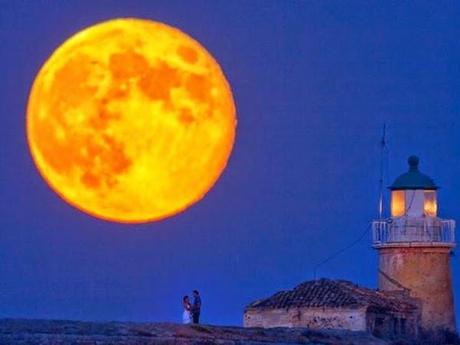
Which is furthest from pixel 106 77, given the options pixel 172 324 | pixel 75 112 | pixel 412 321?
pixel 412 321

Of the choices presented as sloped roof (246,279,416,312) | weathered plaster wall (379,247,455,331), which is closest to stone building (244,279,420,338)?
sloped roof (246,279,416,312)

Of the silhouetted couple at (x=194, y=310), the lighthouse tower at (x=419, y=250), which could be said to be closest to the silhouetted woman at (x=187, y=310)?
the silhouetted couple at (x=194, y=310)

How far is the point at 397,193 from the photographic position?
4416 cm

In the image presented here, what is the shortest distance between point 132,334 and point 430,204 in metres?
26.0

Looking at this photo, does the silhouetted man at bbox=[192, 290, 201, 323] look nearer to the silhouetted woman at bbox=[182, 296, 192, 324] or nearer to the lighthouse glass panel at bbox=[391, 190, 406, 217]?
the silhouetted woman at bbox=[182, 296, 192, 324]

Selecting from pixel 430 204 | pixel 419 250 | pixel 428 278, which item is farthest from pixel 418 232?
pixel 428 278

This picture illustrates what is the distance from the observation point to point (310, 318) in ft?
122

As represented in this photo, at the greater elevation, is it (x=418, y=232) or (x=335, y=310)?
(x=418, y=232)

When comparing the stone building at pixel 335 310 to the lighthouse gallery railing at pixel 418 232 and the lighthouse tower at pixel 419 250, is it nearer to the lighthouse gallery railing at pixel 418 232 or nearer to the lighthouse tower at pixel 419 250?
the lighthouse tower at pixel 419 250

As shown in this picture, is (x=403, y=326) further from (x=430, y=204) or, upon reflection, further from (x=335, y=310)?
(x=430, y=204)

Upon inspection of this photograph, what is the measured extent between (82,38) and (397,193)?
16365mm

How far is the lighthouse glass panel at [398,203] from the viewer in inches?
1726

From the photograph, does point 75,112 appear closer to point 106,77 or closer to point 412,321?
point 106,77

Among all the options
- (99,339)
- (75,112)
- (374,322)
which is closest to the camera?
(99,339)
